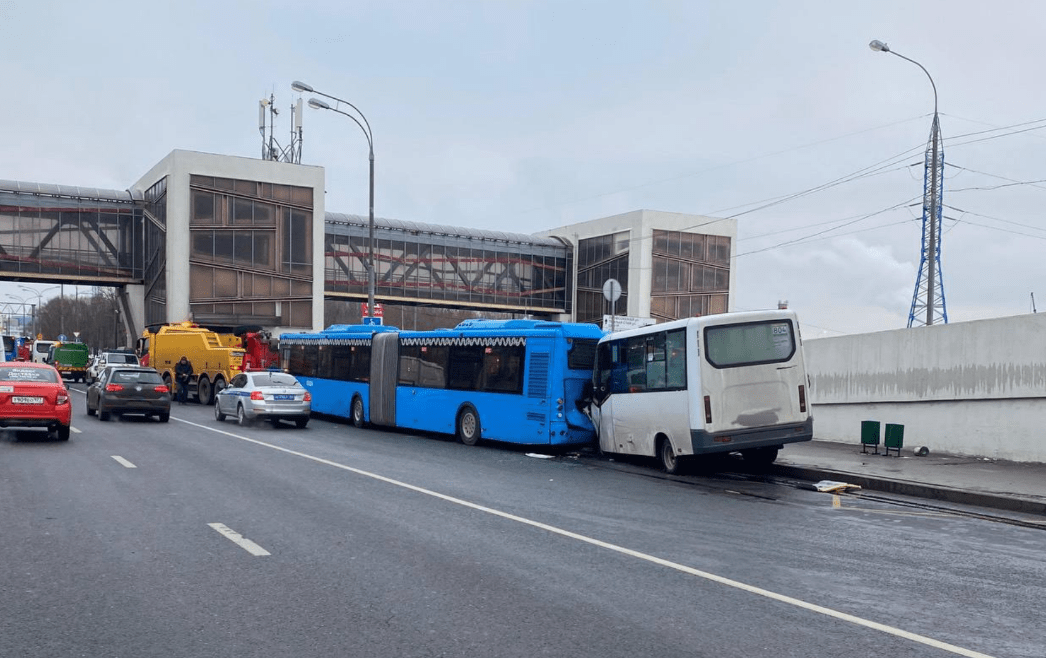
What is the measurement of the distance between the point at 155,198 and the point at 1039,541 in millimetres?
57309

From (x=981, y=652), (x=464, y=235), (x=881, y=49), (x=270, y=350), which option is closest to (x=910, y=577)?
(x=981, y=652)

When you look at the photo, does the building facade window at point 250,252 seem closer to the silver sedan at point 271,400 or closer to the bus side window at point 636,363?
the silver sedan at point 271,400

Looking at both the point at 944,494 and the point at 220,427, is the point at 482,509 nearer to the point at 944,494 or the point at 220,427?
the point at 944,494

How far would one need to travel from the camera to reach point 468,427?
22.8 m

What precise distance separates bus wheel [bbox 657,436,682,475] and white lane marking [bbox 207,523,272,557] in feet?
28.5

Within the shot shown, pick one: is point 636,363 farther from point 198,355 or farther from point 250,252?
point 250,252

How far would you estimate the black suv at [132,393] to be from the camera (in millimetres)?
26469

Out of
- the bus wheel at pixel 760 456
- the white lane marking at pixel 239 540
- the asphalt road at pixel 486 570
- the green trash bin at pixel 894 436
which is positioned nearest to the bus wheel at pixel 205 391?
the asphalt road at pixel 486 570

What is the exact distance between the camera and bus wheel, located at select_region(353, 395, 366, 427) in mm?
28109

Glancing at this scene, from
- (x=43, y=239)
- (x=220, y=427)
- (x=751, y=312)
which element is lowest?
(x=220, y=427)

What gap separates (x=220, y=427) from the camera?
25.6m

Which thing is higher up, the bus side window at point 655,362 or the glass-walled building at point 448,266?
the glass-walled building at point 448,266

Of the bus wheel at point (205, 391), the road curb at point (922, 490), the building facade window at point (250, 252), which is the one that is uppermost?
the building facade window at point (250, 252)

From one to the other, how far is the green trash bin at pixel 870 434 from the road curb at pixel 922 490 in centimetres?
249
